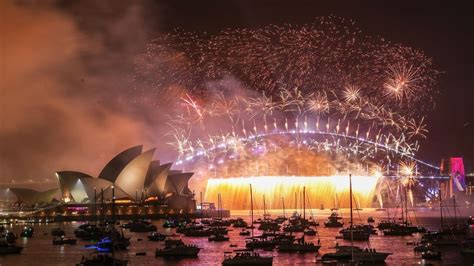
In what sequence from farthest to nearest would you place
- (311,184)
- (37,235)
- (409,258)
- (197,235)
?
(311,184) < (37,235) < (197,235) < (409,258)

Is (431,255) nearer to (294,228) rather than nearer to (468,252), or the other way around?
(468,252)

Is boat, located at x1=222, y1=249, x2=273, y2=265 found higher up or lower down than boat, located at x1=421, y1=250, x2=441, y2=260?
higher up

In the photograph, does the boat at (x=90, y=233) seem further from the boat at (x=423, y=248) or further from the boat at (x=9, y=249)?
the boat at (x=423, y=248)

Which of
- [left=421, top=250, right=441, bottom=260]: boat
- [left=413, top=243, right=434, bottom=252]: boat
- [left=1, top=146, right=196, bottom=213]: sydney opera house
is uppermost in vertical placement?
[left=1, top=146, right=196, bottom=213]: sydney opera house

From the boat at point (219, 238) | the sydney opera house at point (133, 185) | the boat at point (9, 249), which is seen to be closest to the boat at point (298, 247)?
the boat at point (219, 238)

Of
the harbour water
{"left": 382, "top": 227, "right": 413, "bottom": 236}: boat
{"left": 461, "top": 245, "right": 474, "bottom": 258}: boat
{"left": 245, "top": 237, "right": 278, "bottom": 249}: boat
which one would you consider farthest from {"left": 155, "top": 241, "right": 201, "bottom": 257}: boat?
{"left": 382, "top": 227, "right": 413, "bottom": 236}: boat

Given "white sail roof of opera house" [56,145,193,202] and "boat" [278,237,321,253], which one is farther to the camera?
"white sail roof of opera house" [56,145,193,202]

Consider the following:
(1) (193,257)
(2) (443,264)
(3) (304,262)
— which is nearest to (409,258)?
(2) (443,264)

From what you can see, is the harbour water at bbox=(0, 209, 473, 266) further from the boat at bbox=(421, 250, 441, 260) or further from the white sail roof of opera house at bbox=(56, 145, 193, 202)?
the white sail roof of opera house at bbox=(56, 145, 193, 202)

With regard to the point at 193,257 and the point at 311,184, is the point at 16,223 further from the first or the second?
the point at 193,257
